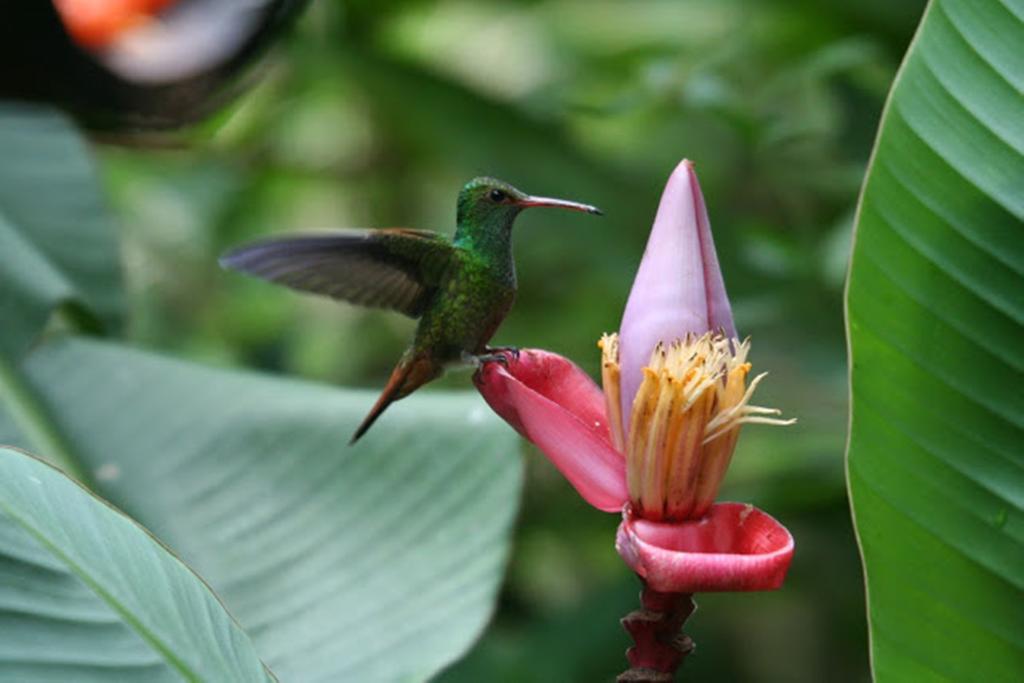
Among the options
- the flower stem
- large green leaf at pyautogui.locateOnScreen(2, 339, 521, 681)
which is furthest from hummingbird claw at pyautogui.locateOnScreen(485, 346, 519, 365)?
large green leaf at pyautogui.locateOnScreen(2, 339, 521, 681)

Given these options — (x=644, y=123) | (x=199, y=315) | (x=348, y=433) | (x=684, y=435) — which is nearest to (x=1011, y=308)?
(x=684, y=435)

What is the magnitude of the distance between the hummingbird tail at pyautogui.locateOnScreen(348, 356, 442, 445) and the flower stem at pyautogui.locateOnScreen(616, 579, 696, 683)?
0.22 m

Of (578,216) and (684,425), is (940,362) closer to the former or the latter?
(684,425)

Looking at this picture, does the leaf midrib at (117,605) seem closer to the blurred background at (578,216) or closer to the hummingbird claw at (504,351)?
the hummingbird claw at (504,351)

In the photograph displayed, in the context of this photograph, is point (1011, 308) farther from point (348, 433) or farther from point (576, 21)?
point (576, 21)

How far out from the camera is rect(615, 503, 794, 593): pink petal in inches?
18.9

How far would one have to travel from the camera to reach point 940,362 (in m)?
0.63

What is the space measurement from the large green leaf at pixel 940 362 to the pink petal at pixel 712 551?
121mm

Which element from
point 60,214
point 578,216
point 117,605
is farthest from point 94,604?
point 578,216

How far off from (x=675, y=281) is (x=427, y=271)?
0.68 ft

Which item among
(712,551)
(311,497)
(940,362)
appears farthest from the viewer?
(311,497)

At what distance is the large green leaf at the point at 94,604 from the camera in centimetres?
58

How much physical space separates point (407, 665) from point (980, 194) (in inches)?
17.1

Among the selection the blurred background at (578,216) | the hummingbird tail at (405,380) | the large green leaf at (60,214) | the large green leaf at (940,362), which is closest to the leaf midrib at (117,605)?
the hummingbird tail at (405,380)
